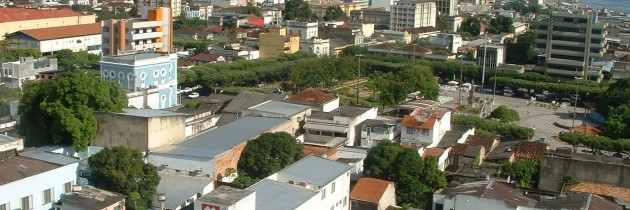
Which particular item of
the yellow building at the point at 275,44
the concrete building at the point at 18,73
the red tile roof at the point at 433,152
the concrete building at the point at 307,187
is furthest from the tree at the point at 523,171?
the yellow building at the point at 275,44

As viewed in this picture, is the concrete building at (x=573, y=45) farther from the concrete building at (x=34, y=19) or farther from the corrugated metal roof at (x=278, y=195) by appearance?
the concrete building at (x=34, y=19)

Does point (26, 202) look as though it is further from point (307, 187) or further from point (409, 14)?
point (409, 14)

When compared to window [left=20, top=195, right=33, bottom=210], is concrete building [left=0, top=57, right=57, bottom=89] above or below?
above

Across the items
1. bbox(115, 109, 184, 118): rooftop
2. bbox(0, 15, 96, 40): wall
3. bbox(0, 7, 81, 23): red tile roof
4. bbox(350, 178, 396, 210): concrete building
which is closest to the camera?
bbox(350, 178, 396, 210): concrete building

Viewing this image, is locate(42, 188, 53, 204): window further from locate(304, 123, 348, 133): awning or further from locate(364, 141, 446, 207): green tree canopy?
locate(304, 123, 348, 133): awning

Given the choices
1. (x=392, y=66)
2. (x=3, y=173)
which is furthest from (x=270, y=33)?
(x=3, y=173)

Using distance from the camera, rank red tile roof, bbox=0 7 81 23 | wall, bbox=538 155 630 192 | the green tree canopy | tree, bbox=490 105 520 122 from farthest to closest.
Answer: red tile roof, bbox=0 7 81 23, tree, bbox=490 105 520 122, wall, bbox=538 155 630 192, the green tree canopy

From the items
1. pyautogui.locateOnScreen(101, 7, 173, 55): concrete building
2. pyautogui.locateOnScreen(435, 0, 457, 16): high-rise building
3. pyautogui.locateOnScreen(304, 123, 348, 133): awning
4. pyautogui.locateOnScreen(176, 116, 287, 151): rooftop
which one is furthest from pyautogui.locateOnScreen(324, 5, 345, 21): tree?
pyautogui.locateOnScreen(176, 116, 287, 151): rooftop
